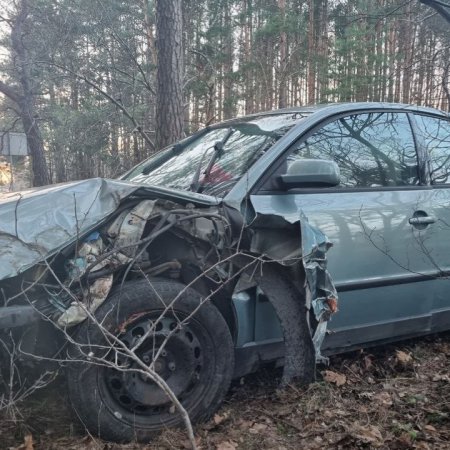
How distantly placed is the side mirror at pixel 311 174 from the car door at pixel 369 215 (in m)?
0.10

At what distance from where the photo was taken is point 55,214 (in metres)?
2.38

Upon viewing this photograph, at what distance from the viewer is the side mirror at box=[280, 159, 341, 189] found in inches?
107

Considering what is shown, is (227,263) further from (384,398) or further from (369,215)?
(384,398)

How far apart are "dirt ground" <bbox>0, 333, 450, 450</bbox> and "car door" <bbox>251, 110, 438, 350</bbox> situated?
0.95 feet

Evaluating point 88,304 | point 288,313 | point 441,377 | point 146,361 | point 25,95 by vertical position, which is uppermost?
point 25,95

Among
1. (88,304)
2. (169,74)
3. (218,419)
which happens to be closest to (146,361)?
(88,304)

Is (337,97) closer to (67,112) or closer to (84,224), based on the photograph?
(67,112)

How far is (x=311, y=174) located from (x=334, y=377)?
1.24 m

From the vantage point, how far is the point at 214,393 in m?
2.53

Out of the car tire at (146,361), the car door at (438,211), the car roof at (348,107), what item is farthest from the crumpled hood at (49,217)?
the car door at (438,211)

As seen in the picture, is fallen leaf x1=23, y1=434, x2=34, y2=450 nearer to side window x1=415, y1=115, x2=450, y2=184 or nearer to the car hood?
the car hood

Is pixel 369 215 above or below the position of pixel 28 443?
above

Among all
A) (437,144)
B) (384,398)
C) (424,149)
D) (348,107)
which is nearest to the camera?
(384,398)

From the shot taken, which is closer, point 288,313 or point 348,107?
point 288,313
